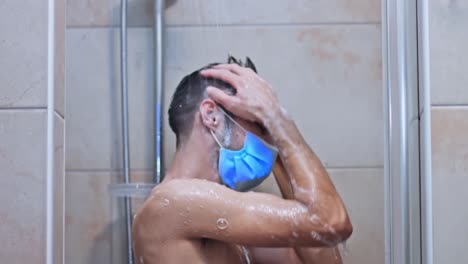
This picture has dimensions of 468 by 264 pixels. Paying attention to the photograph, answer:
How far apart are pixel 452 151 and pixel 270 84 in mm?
314

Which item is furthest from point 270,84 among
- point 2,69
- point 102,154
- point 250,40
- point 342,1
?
point 2,69

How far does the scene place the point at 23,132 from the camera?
3.23ft

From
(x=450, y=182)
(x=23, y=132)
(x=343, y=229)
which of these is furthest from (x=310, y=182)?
(x=23, y=132)

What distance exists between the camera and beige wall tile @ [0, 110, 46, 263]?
3.15 ft

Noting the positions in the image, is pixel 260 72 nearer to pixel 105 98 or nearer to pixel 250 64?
pixel 250 64

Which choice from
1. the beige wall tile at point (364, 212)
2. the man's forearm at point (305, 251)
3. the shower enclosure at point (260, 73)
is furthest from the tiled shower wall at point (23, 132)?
the beige wall tile at point (364, 212)

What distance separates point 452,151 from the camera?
3.27 ft

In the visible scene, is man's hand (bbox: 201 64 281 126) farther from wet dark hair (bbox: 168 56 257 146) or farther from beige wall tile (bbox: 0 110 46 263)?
beige wall tile (bbox: 0 110 46 263)

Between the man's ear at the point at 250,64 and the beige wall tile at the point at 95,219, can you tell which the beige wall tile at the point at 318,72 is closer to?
the man's ear at the point at 250,64

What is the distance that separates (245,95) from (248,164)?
0.11 metres

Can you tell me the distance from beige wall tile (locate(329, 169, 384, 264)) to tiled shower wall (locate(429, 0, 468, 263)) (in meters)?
0.13

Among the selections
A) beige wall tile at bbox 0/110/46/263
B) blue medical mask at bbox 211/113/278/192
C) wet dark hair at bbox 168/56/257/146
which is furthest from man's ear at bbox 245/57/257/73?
beige wall tile at bbox 0/110/46/263

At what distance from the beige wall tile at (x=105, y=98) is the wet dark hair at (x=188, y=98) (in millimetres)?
42

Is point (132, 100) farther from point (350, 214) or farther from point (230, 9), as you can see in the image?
point (350, 214)
